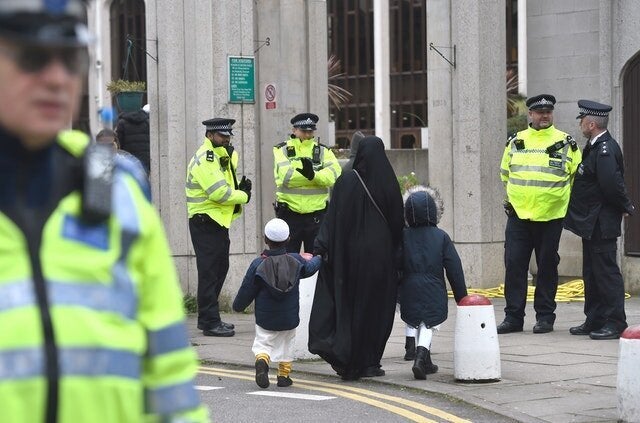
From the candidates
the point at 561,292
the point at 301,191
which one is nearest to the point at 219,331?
the point at 301,191

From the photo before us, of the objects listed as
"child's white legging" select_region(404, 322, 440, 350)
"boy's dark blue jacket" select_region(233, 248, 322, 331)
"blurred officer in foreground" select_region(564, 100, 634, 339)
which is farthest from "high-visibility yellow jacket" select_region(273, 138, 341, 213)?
"boy's dark blue jacket" select_region(233, 248, 322, 331)

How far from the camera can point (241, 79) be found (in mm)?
15148

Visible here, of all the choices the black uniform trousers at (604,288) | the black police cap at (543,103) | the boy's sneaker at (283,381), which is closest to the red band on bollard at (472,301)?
the boy's sneaker at (283,381)

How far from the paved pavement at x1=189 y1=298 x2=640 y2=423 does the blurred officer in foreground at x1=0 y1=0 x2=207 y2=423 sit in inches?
236

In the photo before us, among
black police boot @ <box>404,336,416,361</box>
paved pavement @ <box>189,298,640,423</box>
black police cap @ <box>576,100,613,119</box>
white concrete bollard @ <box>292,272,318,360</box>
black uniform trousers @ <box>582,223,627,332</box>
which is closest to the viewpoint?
paved pavement @ <box>189,298,640,423</box>

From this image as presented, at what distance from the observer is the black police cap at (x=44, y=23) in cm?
238

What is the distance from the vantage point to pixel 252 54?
15.3m

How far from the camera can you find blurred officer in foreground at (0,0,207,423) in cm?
234

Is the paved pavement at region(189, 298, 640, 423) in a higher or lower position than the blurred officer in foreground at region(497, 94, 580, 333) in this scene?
lower

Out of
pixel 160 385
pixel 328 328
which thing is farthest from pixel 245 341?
pixel 160 385

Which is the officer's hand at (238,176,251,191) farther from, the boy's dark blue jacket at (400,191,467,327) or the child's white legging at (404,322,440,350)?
the child's white legging at (404,322,440,350)

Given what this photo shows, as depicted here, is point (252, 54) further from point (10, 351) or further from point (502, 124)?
point (10, 351)

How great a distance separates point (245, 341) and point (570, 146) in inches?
137

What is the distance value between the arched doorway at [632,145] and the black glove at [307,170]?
4509 millimetres
